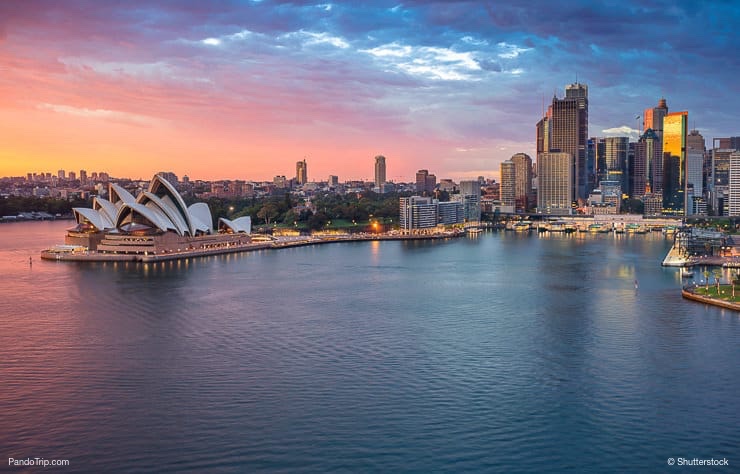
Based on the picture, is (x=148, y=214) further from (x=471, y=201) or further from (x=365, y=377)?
(x=471, y=201)

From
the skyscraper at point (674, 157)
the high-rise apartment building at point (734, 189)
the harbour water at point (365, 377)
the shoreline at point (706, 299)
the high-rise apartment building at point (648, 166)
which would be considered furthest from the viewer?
the high-rise apartment building at point (648, 166)

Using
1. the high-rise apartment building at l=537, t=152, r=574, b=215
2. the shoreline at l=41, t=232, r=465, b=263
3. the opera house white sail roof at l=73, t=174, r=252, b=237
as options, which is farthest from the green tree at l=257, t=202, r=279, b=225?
the high-rise apartment building at l=537, t=152, r=574, b=215

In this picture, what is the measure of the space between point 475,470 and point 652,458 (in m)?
1.24

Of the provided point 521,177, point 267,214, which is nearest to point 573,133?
point 521,177

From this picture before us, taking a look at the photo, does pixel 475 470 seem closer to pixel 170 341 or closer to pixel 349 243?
pixel 170 341

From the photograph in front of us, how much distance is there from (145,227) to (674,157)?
46.0m

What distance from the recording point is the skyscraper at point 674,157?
5012 cm

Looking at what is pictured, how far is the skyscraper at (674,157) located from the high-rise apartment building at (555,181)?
8.59 meters

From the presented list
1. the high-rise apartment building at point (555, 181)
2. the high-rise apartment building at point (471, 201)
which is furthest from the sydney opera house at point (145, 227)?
the high-rise apartment building at point (555, 181)

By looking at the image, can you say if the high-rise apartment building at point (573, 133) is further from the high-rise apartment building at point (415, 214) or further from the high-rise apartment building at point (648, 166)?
the high-rise apartment building at point (415, 214)

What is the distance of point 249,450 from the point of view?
4676mm

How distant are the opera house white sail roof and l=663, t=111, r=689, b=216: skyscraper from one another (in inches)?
1629

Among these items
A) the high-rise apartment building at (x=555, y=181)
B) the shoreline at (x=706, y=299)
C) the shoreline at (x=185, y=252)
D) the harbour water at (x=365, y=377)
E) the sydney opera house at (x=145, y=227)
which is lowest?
the harbour water at (x=365, y=377)

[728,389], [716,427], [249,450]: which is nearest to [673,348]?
[728,389]
